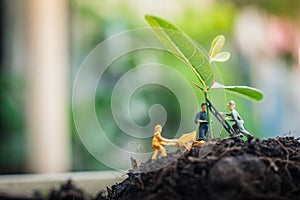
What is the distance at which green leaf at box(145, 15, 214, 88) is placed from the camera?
1.77 feet

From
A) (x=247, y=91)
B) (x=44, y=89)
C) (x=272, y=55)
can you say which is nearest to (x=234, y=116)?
(x=247, y=91)

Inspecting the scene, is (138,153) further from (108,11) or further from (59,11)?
(108,11)

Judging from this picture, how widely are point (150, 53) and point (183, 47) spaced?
173 cm

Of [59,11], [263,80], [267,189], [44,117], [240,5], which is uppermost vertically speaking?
[240,5]

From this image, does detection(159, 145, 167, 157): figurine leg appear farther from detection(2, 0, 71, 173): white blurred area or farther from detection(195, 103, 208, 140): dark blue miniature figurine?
detection(2, 0, 71, 173): white blurred area

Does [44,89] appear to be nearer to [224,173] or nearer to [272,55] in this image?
[272,55]

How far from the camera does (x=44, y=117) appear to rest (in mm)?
2182

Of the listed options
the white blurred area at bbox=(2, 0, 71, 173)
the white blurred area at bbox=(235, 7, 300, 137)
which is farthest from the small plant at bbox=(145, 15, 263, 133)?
the white blurred area at bbox=(235, 7, 300, 137)

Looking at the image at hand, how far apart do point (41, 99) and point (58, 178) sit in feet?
4.00

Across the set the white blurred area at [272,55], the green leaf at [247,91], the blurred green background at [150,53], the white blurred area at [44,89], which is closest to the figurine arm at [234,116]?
the green leaf at [247,91]

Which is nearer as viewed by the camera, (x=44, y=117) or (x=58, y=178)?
(x=58, y=178)

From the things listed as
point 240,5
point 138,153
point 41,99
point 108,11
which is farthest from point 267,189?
point 240,5

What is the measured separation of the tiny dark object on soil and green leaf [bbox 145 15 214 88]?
2.8 inches

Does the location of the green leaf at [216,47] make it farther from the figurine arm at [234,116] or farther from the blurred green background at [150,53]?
the blurred green background at [150,53]
